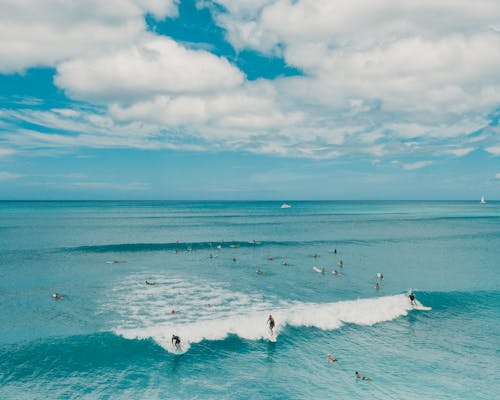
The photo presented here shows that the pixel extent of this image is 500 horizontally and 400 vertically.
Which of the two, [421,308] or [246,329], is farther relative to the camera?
[421,308]

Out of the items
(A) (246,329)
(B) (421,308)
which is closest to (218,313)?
(A) (246,329)

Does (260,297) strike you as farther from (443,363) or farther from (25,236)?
(25,236)

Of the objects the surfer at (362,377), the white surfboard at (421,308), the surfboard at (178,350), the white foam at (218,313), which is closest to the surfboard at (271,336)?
the white foam at (218,313)

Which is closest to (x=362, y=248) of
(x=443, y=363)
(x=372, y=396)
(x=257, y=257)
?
(x=257, y=257)

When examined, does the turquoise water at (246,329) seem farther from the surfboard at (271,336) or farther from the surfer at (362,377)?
the surfboard at (271,336)

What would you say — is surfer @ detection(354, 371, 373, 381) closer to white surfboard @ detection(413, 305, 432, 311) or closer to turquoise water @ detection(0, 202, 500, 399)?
turquoise water @ detection(0, 202, 500, 399)

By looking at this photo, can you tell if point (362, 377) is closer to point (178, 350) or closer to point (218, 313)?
point (178, 350)

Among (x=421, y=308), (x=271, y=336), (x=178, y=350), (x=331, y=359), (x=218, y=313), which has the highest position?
(x=421, y=308)

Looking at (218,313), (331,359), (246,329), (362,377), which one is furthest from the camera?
(218,313)
